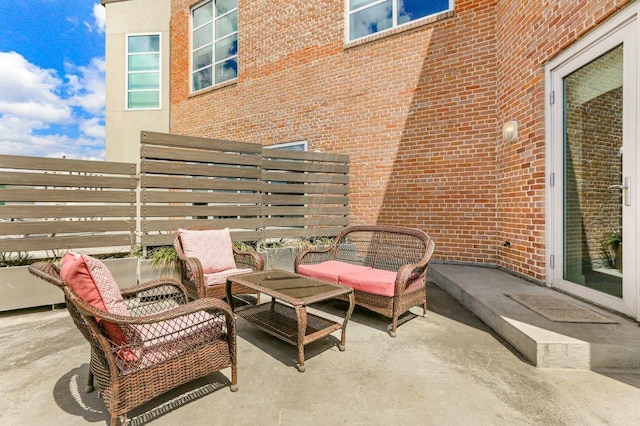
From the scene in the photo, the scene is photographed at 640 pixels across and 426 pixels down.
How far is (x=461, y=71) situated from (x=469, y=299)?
3686 mm

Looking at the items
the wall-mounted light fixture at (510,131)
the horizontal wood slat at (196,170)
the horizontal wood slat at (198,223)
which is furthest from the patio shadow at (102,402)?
the wall-mounted light fixture at (510,131)

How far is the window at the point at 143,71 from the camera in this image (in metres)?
9.91

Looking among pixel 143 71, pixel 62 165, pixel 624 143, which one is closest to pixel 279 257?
pixel 62 165

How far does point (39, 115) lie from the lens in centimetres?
4703

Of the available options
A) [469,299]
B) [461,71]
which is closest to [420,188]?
[461,71]

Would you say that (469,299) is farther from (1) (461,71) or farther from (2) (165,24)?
(2) (165,24)

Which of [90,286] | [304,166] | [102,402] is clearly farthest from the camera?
[304,166]

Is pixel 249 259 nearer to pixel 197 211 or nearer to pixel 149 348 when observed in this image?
pixel 197 211

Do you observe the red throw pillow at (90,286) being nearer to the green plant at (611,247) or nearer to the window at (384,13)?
the green plant at (611,247)

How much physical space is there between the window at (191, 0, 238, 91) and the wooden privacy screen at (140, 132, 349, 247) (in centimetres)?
428

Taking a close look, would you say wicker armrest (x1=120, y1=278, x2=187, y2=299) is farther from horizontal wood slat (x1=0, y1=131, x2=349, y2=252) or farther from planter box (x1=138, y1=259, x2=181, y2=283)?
horizontal wood slat (x1=0, y1=131, x2=349, y2=252)

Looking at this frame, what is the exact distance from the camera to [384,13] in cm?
604

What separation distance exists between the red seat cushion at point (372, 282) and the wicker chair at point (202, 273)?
101 centimetres

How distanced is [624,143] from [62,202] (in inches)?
232
